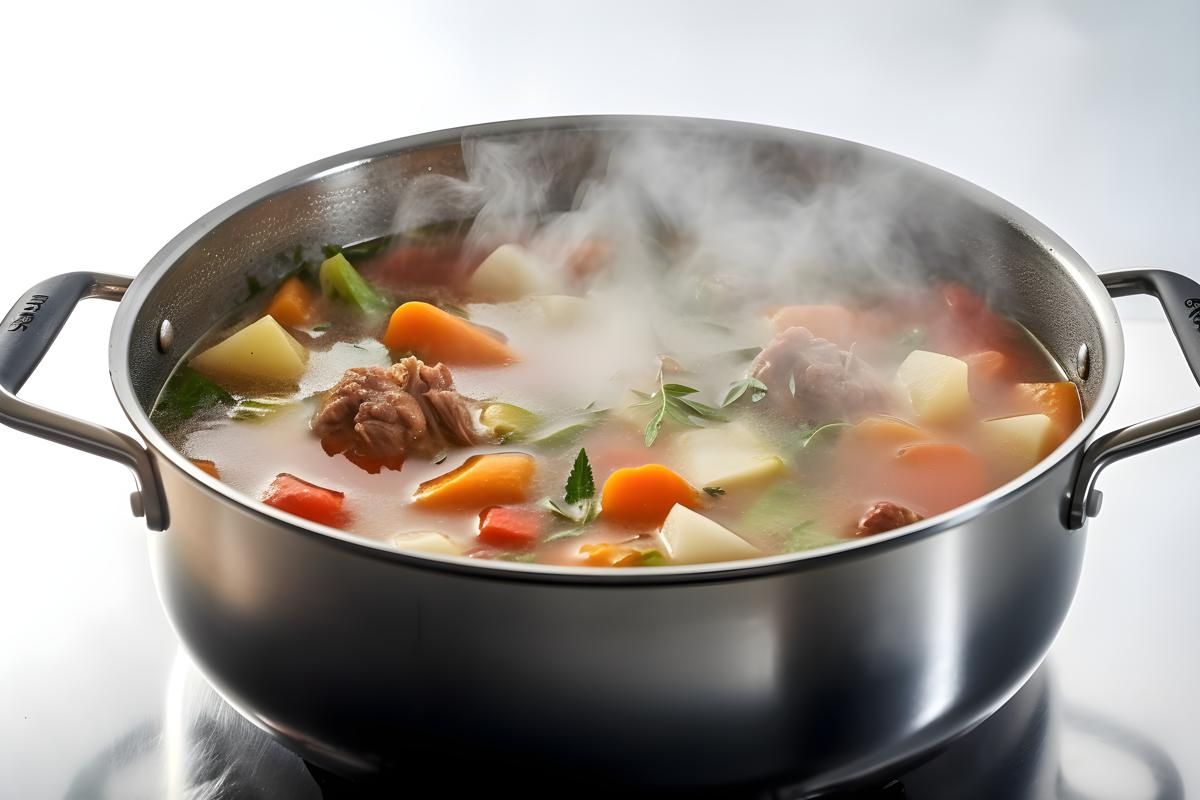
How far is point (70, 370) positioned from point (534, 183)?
117 cm

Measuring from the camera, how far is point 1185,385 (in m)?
3.17

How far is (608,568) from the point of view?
5.34ft

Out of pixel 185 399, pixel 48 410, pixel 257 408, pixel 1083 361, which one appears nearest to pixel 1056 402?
pixel 1083 361

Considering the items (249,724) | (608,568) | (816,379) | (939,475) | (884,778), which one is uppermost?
(608,568)

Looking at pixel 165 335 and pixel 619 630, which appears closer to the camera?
pixel 619 630

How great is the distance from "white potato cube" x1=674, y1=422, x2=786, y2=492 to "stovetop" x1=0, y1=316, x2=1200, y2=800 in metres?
0.53

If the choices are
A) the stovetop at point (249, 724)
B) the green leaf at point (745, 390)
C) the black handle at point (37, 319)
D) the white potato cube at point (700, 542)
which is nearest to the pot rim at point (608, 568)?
the black handle at point (37, 319)

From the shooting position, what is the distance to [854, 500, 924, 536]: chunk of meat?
2121mm

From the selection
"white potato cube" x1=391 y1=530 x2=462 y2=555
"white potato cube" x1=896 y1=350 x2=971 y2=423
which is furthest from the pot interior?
"white potato cube" x1=391 y1=530 x2=462 y2=555

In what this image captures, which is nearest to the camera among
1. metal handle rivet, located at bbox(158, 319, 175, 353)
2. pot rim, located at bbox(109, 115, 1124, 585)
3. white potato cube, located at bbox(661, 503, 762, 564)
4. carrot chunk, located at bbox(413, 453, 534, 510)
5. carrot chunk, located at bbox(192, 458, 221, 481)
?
pot rim, located at bbox(109, 115, 1124, 585)

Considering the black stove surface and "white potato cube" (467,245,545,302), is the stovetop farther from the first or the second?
"white potato cube" (467,245,545,302)

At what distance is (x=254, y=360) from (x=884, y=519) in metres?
1.26

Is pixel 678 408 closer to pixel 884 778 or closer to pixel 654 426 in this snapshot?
pixel 654 426

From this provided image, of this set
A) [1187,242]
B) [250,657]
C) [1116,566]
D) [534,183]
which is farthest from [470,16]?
[250,657]
